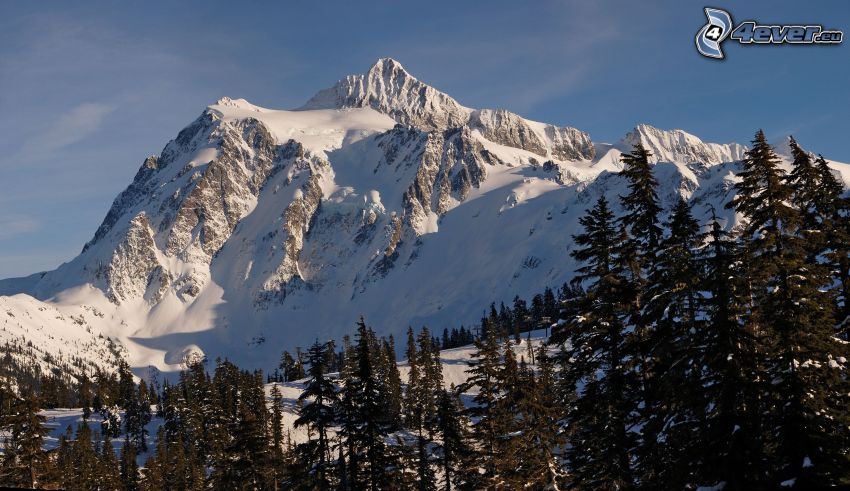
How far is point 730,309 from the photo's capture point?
63.4 ft

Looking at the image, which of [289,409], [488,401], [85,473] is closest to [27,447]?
[488,401]

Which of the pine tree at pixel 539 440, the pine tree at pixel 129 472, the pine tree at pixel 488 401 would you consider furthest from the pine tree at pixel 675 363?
the pine tree at pixel 129 472

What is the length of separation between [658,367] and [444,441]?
2034 cm

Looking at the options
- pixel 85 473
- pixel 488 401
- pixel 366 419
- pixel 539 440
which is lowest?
pixel 85 473

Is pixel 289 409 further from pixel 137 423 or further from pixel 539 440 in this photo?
pixel 539 440

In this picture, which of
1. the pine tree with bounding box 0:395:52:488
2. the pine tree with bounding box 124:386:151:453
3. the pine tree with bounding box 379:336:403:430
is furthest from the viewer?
the pine tree with bounding box 124:386:151:453

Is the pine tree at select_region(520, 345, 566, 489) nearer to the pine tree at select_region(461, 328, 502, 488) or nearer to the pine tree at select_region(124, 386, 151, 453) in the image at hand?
the pine tree at select_region(461, 328, 502, 488)

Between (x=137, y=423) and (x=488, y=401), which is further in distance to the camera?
(x=137, y=423)

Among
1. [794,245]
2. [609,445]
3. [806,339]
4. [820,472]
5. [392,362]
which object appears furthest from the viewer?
[392,362]

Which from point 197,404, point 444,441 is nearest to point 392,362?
point 197,404

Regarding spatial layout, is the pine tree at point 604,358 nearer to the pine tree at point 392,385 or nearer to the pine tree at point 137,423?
the pine tree at point 392,385

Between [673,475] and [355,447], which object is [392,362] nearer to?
[355,447]

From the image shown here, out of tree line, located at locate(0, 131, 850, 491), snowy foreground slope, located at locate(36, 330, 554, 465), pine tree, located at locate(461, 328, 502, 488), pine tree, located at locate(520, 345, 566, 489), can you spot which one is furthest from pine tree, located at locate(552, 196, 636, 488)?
snowy foreground slope, located at locate(36, 330, 554, 465)

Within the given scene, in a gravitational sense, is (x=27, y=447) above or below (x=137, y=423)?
above
